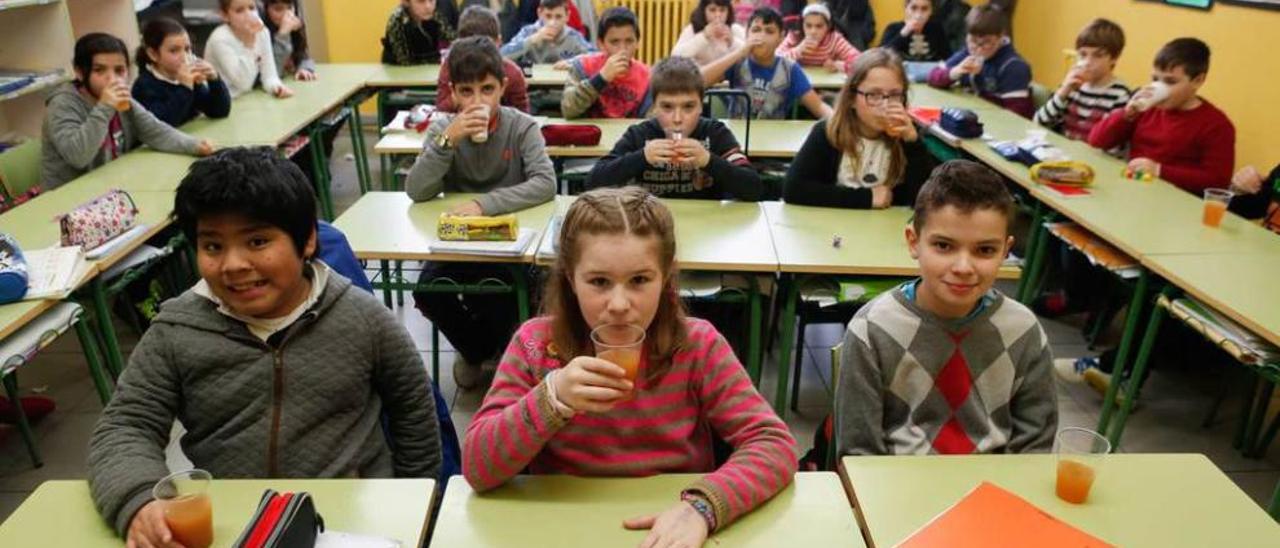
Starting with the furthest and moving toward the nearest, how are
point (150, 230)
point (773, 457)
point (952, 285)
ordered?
point (150, 230)
point (952, 285)
point (773, 457)

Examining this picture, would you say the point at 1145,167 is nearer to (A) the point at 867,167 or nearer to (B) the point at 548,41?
(A) the point at 867,167

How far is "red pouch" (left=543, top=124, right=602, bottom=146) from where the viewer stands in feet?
12.9

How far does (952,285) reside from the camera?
168cm

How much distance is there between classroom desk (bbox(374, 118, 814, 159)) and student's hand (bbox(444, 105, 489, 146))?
683 mm

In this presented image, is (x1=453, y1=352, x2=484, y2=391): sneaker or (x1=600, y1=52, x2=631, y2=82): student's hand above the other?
(x1=600, y1=52, x2=631, y2=82): student's hand

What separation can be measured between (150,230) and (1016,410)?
8.74 feet

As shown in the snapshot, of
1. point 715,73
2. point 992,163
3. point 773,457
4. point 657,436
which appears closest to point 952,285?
point 773,457

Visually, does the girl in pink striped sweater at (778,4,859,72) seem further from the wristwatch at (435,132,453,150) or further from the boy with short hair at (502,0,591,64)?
the wristwatch at (435,132,453,150)

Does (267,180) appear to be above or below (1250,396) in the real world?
above

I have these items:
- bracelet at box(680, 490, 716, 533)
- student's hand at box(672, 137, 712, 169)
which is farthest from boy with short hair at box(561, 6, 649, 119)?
bracelet at box(680, 490, 716, 533)

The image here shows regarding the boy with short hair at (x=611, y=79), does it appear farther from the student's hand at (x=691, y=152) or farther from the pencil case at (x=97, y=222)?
the pencil case at (x=97, y=222)

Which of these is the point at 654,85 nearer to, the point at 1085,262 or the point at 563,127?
the point at 563,127

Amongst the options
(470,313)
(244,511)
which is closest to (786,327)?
(470,313)

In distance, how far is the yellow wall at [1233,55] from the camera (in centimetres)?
440
